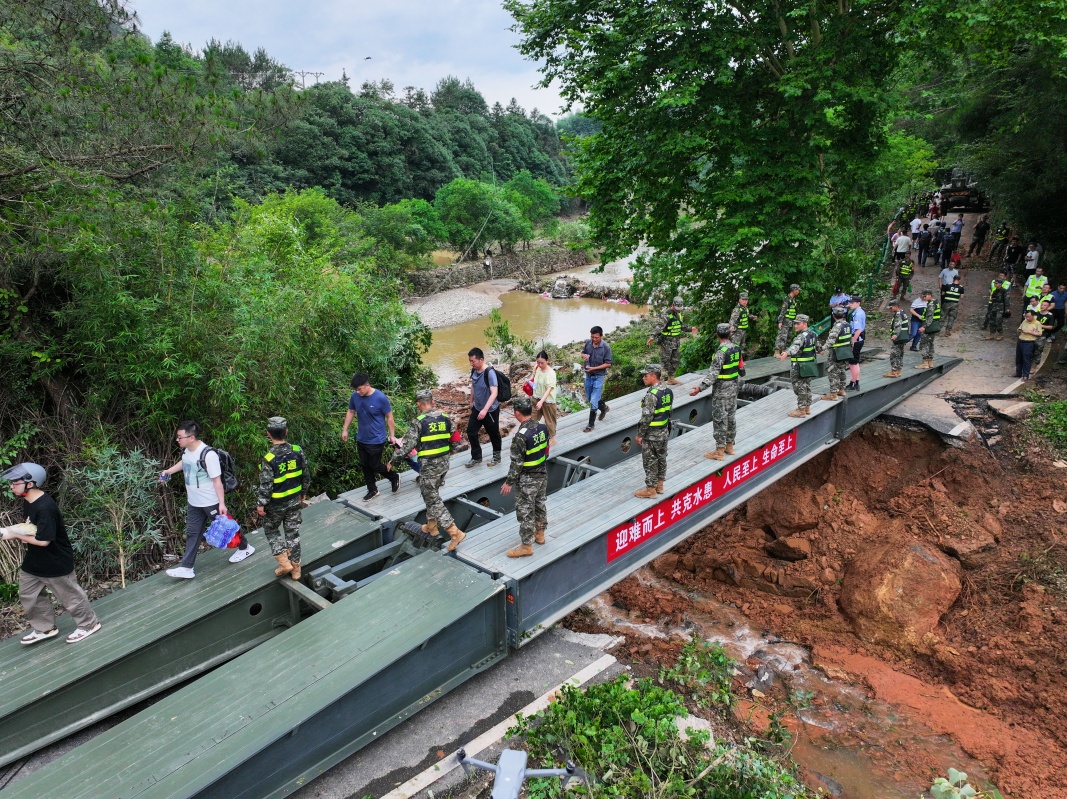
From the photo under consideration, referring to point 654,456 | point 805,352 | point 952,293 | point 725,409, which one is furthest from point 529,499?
point 952,293

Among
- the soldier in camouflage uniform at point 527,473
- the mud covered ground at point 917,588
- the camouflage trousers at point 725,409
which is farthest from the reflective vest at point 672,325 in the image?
the soldier in camouflage uniform at point 527,473

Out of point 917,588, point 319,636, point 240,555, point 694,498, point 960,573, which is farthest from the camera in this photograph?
point 960,573

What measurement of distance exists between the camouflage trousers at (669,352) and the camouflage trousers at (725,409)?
107 inches

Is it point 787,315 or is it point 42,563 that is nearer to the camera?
point 42,563

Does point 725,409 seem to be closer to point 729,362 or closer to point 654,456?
point 729,362

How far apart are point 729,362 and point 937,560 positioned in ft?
13.8

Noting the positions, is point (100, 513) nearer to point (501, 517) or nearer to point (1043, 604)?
point (501, 517)

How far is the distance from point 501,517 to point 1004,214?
1909 centimetres

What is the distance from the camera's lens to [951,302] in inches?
559

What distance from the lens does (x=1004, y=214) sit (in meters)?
18.5

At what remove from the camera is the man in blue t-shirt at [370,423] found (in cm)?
708

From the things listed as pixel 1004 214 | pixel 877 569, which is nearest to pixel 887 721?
pixel 877 569

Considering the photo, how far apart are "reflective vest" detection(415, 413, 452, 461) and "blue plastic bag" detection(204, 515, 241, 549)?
1.85 meters

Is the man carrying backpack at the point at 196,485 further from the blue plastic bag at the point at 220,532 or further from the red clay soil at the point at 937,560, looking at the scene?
the red clay soil at the point at 937,560
